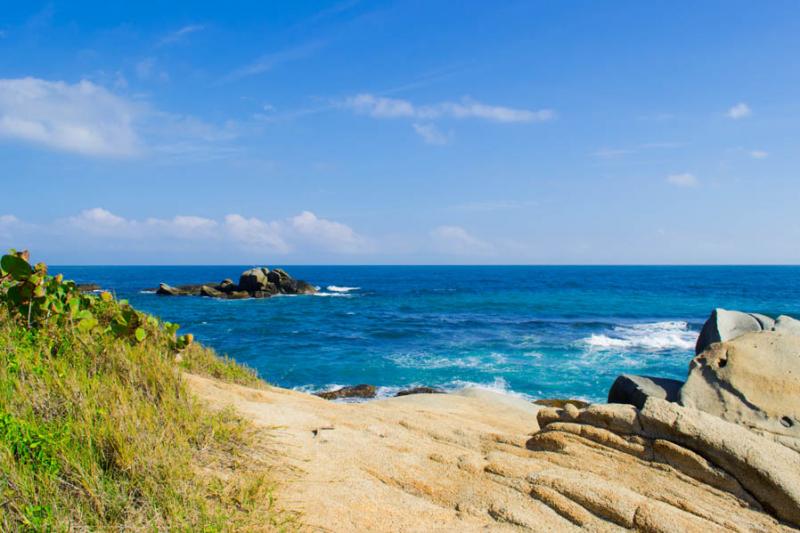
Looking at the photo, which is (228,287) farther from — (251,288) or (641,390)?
(641,390)

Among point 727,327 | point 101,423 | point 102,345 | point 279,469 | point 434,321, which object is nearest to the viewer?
point 101,423

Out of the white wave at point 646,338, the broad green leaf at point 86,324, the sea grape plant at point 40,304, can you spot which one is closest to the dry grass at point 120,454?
the broad green leaf at point 86,324

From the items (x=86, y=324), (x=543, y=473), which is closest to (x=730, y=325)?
(x=543, y=473)

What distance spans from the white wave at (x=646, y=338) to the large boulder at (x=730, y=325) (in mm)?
16211

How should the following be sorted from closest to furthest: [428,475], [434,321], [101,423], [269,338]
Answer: [101,423] < [428,475] < [269,338] < [434,321]

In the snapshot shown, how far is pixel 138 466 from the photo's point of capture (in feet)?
12.7

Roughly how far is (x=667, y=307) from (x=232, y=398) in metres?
50.4

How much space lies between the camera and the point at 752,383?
7.24m

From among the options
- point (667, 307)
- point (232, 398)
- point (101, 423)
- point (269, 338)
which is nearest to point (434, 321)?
point (269, 338)

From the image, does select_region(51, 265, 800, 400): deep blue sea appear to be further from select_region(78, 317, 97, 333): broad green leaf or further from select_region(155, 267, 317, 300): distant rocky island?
select_region(78, 317, 97, 333): broad green leaf

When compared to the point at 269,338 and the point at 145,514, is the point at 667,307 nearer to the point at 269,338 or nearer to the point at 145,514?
the point at 269,338

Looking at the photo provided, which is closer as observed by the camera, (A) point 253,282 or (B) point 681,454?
(B) point 681,454

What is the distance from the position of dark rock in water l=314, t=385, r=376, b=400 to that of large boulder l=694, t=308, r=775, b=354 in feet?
33.9

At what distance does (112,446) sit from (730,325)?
1082 centimetres
